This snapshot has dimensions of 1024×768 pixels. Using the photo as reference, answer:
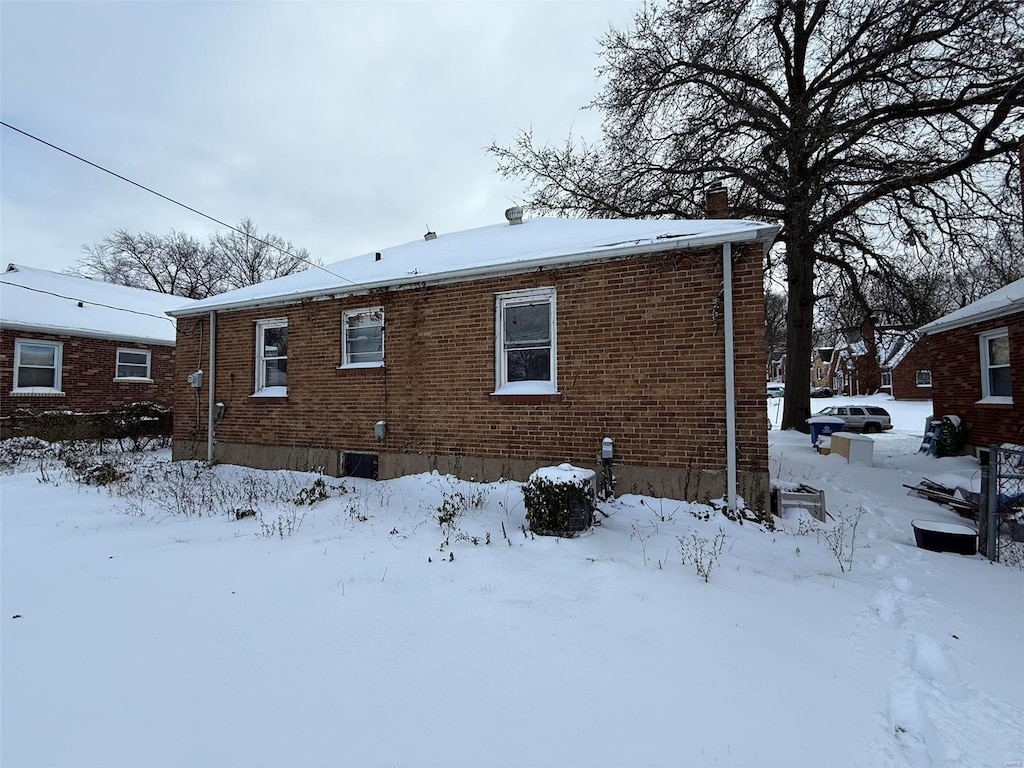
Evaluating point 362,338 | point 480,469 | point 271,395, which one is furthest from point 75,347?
point 480,469

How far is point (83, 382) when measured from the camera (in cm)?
1557

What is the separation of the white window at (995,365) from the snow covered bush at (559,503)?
38.4 ft

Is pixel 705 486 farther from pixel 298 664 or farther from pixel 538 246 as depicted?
pixel 298 664

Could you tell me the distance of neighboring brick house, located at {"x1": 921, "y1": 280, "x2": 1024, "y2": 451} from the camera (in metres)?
10.4

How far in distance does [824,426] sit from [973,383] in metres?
3.34

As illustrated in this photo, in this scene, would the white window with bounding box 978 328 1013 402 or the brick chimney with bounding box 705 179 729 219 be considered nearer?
the brick chimney with bounding box 705 179 729 219

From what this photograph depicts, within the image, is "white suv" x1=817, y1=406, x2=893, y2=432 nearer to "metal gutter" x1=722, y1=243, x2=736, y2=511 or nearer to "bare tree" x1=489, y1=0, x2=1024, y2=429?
"bare tree" x1=489, y1=0, x2=1024, y2=429

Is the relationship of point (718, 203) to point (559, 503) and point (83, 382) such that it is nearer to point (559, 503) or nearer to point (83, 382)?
point (559, 503)

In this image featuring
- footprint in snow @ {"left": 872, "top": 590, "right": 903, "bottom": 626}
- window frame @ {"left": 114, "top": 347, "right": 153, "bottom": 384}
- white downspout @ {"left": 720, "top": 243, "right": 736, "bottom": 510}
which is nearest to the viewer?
footprint in snow @ {"left": 872, "top": 590, "right": 903, "bottom": 626}

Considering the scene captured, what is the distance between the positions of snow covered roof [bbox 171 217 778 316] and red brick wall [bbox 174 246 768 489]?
211 millimetres

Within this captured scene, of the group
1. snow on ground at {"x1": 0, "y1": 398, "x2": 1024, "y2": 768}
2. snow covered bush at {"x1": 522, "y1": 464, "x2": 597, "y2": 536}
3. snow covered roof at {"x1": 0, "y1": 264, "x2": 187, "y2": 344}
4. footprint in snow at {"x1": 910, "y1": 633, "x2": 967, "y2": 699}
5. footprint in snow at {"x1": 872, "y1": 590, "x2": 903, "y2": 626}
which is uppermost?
snow covered roof at {"x1": 0, "y1": 264, "x2": 187, "y2": 344}

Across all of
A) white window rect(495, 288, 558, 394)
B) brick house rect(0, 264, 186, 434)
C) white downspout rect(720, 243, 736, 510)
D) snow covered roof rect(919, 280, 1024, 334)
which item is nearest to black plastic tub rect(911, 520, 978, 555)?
white downspout rect(720, 243, 736, 510)

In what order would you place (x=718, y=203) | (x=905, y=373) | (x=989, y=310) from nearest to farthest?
(x=718, y=203)
(x=989, y=310)
(x=905, y=373)

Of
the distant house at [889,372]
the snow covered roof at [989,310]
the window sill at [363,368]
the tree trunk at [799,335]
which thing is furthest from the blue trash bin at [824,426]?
the distant house at [889,372]
